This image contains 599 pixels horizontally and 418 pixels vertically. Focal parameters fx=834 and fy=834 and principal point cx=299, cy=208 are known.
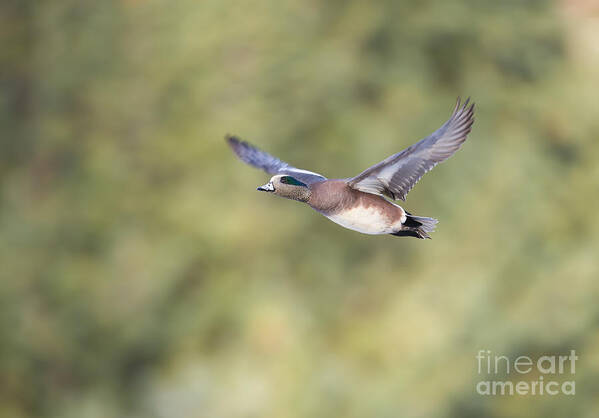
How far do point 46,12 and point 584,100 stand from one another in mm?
7090

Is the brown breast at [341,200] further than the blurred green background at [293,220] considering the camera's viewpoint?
No

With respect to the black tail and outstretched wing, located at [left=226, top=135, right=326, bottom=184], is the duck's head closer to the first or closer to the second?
the black tail

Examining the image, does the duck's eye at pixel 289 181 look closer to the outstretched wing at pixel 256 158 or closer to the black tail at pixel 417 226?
the black tail at pixel 417 226

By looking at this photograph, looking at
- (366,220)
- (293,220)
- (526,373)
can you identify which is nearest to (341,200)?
(366,220)

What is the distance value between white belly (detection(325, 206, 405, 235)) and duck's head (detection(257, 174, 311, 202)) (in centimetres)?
9

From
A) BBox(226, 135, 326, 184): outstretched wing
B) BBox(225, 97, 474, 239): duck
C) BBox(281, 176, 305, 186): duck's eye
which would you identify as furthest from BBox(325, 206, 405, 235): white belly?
BBox(226, 135, 326, 184): outstretched wing

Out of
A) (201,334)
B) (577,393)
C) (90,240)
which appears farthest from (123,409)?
(577,393)

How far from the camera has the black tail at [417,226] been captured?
227cm

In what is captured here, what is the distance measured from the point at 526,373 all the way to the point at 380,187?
737 centimetres

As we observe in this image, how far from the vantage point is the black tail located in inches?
89.4

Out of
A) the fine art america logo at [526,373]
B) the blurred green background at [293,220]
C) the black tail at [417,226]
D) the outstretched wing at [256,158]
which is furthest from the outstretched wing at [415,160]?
the fine art america logo at [526,373]

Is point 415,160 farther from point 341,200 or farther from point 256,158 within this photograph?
point 256,158

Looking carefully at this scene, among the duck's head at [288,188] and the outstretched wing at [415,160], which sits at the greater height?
the outstretched wing at [415,160]

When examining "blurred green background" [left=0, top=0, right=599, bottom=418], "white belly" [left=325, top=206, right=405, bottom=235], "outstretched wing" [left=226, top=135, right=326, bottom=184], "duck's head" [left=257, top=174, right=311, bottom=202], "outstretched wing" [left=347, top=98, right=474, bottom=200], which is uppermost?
"blurred green background" [left=0, top=0, right=599, bottom=418]
